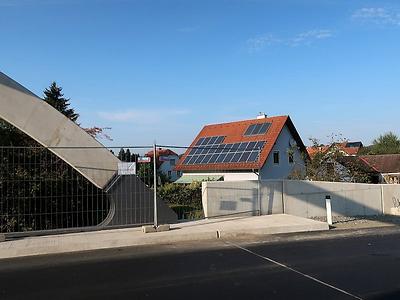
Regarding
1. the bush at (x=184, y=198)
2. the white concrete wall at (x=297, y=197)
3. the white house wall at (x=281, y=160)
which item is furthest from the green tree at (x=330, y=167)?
the white house wall at (x=281, y=160)

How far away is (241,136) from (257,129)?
162cm

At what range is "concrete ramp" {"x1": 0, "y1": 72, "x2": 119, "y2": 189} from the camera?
12766 mm

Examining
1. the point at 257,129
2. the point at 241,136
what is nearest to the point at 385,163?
the point at 257,129

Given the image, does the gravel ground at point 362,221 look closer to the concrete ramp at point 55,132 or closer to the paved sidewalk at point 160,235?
the paved sidewalk at point 160,235

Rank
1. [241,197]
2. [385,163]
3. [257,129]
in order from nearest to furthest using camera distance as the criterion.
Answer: [241,197] → [257,129] → [385,163]

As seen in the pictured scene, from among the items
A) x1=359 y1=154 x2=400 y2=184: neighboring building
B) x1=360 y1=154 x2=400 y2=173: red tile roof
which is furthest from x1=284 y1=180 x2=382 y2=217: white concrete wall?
Answer: x1=360 y1=154 x2=400 y2=173: red tile roof

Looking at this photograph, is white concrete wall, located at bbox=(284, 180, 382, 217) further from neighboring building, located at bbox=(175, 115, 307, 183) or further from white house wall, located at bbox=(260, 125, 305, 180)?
white house wall, located at bbox=(260, 125, 305, 180)

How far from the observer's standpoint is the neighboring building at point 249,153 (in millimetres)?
39812

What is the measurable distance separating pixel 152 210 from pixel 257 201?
4017mm

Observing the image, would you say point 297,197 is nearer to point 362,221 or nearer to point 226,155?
point 362,221

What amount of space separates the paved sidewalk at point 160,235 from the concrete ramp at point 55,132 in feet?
5.71

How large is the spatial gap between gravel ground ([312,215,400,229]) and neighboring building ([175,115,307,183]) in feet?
63.5

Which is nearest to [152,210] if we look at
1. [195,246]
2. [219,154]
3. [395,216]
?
[195,246]

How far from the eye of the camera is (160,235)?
12.6 m
